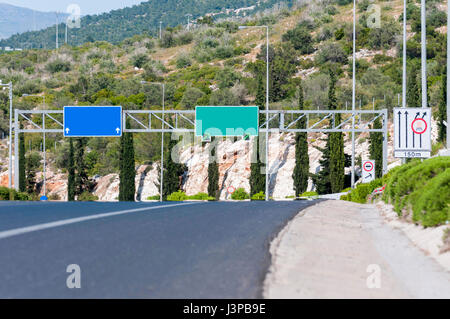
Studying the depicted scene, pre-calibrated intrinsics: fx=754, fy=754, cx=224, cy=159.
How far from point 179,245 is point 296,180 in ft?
170

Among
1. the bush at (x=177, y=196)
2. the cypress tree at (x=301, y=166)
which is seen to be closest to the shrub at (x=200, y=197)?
the bush at (x=177, y=196)

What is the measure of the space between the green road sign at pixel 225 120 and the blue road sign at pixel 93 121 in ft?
15.1

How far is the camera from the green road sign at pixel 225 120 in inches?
1695

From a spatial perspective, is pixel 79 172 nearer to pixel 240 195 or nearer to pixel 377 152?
pixel 240 195

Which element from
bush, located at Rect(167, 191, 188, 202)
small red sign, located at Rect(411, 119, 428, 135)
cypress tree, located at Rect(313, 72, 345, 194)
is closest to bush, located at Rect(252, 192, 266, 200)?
cypress tree, located at Rect(313, 72, 345, 194)

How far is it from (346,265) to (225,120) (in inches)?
1325

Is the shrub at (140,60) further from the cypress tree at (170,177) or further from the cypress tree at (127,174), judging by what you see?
the cypress tree at (127,174)

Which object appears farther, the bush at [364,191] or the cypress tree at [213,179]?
the cypress tree at [213,179]

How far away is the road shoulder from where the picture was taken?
25.8 feet

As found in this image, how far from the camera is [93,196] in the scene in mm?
67875

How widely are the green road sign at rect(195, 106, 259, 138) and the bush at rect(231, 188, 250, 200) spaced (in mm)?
21019

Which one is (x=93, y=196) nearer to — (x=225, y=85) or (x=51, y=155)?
(x=51, y=155)

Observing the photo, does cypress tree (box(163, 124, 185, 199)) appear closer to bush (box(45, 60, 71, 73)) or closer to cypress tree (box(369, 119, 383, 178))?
cypress tree (box(369, 119, 383, 178))
